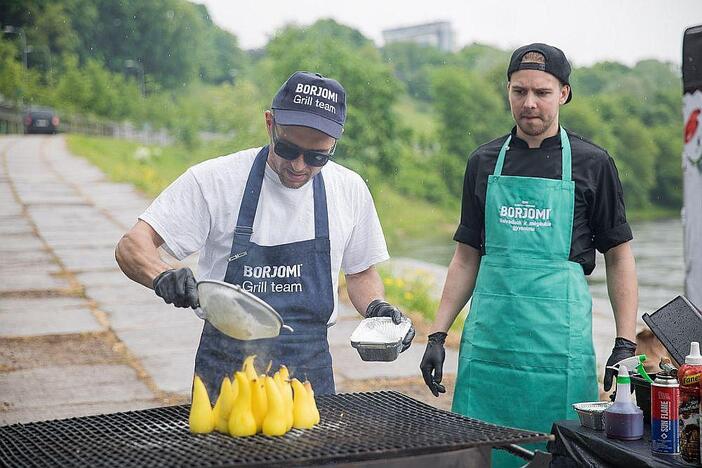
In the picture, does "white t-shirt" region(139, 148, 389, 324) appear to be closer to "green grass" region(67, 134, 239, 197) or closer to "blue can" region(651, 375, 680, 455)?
"blue can" region(651, 375, 680, 455)

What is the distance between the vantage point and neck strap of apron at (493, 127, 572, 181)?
3.00 m

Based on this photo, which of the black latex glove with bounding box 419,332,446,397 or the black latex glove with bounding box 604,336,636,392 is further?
the black latex glove with bounding box 419,332,446,397

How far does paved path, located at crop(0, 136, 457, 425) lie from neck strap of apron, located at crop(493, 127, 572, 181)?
9.63ft

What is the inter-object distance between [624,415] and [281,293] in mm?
1076

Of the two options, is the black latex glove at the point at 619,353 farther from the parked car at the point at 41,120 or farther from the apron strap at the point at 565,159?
the parked car at the point at 41,120

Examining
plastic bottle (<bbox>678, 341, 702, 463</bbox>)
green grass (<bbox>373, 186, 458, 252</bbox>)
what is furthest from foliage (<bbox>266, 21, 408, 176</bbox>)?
plastic bottle (<bbox>678, 341, 702, 463</bbox>)

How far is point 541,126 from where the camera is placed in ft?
9.86

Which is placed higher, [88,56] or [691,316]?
[88,56]

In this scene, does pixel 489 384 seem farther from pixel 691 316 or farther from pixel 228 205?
pixel 228 205

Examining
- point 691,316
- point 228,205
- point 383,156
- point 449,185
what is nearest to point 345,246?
point 228,205

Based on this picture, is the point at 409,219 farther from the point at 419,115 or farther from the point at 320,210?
the point at 320,210

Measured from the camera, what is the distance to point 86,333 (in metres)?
7.05

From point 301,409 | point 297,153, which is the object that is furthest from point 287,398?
point 297,153

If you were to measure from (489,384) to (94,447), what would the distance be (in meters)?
1.46
